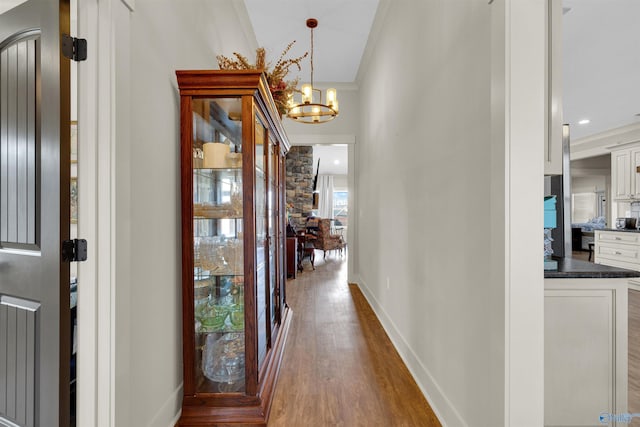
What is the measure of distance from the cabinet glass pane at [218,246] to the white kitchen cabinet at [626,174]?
26.4ft

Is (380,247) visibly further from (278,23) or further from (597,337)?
(278,23)

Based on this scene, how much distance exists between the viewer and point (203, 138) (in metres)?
1.85

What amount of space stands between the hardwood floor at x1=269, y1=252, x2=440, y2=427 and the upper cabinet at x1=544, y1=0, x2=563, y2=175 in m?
1.56

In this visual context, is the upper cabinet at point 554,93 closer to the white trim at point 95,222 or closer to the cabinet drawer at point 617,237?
the white trim at point 95,222

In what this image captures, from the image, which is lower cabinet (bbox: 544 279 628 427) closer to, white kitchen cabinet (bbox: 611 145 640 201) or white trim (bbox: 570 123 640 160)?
white kitchen cabinet (bbox: 611 145 640 201)

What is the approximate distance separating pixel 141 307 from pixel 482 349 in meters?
1.60

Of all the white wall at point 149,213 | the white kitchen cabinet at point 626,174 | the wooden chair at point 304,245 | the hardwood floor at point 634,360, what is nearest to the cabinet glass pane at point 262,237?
the white wall at point 149,213

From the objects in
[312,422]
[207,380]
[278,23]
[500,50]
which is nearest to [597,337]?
[500,50]

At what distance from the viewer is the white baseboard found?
164 centimetres

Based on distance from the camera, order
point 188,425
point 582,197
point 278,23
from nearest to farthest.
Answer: point 188,425 → point 278,23 → point 582,197

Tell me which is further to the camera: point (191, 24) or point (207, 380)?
point (191, 24)

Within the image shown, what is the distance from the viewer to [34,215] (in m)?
1.22

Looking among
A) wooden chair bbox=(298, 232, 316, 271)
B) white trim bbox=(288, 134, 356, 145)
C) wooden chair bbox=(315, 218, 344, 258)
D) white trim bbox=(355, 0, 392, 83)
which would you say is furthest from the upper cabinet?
wooden chair bbox=(315, 218, 344, 258)

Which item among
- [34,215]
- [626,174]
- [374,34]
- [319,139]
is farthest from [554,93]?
[626,174]
